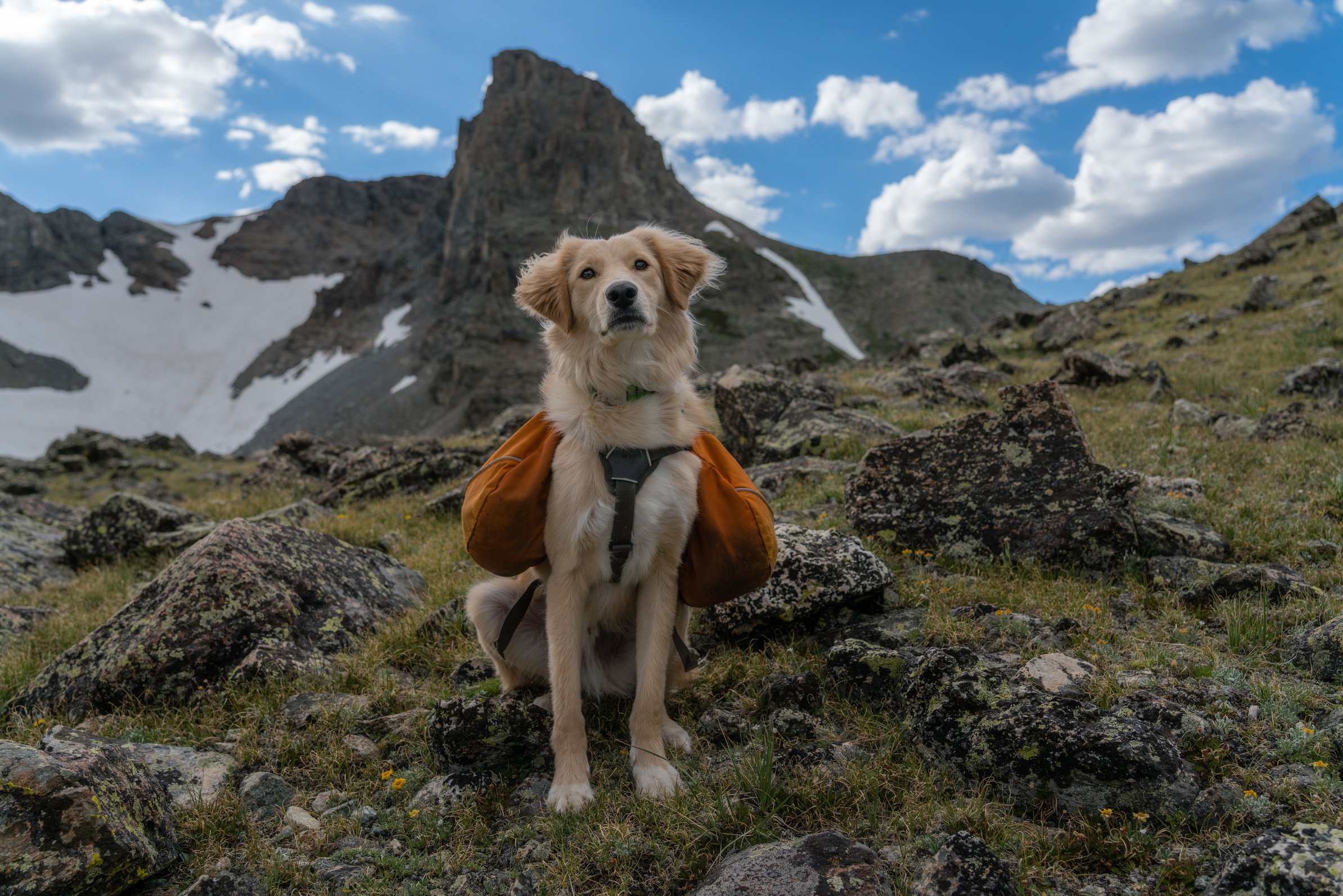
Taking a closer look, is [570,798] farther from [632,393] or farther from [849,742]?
[632,393]

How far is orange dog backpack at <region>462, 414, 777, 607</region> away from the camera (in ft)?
13.6

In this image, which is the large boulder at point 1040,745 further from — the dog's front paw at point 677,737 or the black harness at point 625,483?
the black harness at point 625,483

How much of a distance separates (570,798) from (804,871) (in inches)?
57.0

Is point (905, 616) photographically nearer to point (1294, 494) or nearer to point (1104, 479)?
point (1104, 479)

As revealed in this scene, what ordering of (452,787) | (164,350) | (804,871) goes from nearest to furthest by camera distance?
(804,871) < (452,787) < (164,350)

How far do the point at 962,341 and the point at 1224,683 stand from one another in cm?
1686

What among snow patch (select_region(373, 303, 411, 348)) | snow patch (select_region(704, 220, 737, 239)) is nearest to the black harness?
snow patch (select_region(373, 303, 411, 348))

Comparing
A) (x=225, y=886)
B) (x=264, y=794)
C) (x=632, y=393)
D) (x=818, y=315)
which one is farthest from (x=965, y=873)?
(x=818, y=315)

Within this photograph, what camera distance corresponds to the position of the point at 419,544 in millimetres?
8789

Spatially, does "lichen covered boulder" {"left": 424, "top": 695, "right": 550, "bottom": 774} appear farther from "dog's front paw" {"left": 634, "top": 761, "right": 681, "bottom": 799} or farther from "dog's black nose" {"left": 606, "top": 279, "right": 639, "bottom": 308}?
"dog's black nose" {"left": 606, "top": 279, "right": 639, "bottom": 308}

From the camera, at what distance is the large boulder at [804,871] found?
272 cm

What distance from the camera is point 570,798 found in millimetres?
3768

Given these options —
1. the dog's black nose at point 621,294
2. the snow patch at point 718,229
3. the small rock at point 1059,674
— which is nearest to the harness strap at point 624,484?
the dog's black nose at point 621,294

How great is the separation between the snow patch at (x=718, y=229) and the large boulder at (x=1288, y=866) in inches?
4497
